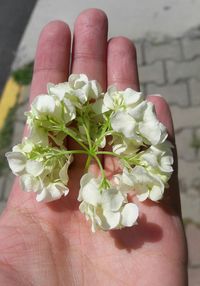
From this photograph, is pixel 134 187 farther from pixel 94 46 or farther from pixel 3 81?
pixel 3 81

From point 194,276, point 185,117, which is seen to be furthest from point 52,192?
point 185,117

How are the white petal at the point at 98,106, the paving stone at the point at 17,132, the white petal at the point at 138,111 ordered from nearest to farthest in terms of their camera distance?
1. the white petal at the point at 138,111
2. the white petal at the point at 98,106
3. the paving stone at the point at 17,132

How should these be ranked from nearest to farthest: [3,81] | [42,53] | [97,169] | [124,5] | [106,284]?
[106,284] < [97,169] < [42,53] < [3,81] < [124,5]

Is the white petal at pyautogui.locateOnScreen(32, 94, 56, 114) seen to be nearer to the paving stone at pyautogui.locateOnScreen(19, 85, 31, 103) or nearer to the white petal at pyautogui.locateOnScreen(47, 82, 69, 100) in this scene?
the white petal at pyautogui.locateOnScreen(47, 82, 69, 100)

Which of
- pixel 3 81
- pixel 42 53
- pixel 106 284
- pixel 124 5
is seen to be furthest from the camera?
pixel 124 5

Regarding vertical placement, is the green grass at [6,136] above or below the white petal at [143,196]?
above

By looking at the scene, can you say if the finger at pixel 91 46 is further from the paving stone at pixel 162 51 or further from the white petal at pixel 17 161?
the paving stone at pixel 162 51

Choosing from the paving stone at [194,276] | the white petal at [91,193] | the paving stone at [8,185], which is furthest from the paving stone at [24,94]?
the white petal at [91,193]

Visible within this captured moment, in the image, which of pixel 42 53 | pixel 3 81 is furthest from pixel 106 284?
pixel 3 81
